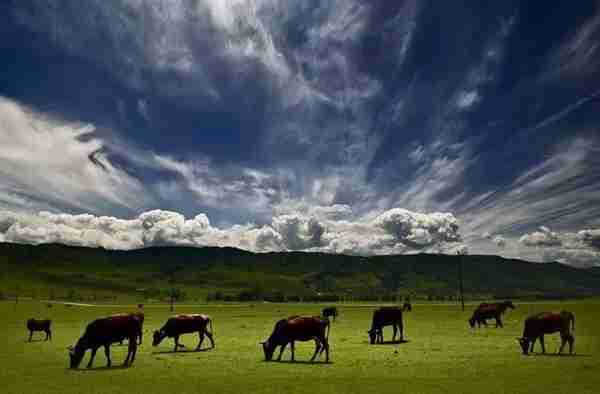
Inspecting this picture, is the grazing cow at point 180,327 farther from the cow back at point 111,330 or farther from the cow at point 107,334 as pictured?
the cow back at point 111,330

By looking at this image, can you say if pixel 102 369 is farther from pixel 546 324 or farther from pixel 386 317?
pixel 546 324

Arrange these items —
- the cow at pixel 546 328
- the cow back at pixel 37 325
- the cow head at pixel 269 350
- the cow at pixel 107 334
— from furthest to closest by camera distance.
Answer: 1. the cow back at pixel 37 325
2. the cow at pixel 546 328
3. the cow head at pixel 269 350
4. the cow at pixel 107 334

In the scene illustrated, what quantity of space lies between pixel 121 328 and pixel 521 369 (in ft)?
75.6

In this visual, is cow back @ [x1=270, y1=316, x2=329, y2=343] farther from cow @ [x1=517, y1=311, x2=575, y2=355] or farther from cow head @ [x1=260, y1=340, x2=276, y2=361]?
cow @ [x1=517, y1=311, x2=575, y2=355]

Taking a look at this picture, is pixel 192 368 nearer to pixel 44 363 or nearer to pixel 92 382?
pixel 92 382

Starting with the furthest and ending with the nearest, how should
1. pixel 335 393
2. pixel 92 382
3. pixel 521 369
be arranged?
1. pixel 521 369
2. pixel 92 382
3. pixel 335 393

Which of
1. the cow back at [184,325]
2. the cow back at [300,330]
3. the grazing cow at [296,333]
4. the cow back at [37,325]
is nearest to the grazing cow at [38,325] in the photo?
the cow back at [37,325]

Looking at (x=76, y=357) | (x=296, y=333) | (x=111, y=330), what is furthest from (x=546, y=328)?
(x=76, y=357)

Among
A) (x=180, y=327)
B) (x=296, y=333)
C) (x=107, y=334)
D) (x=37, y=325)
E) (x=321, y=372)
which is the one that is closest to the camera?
(x=321, y=372)

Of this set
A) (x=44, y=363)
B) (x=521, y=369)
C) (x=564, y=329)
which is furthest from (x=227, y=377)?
(x=564, y=329)

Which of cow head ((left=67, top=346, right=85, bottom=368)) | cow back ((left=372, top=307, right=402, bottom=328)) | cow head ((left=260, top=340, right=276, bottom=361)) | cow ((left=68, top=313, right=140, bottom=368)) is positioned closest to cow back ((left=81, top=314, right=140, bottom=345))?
cow ((left=68, top=313, right=140, bottom=368))

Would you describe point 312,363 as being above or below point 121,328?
below

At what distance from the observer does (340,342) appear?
3947 centimetres

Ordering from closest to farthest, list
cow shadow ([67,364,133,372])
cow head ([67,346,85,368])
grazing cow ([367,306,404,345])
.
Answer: cow shadow ([67,364,133,372]), cow head ([67,346,85,368]), grazing cow ([367,306,404,345])
